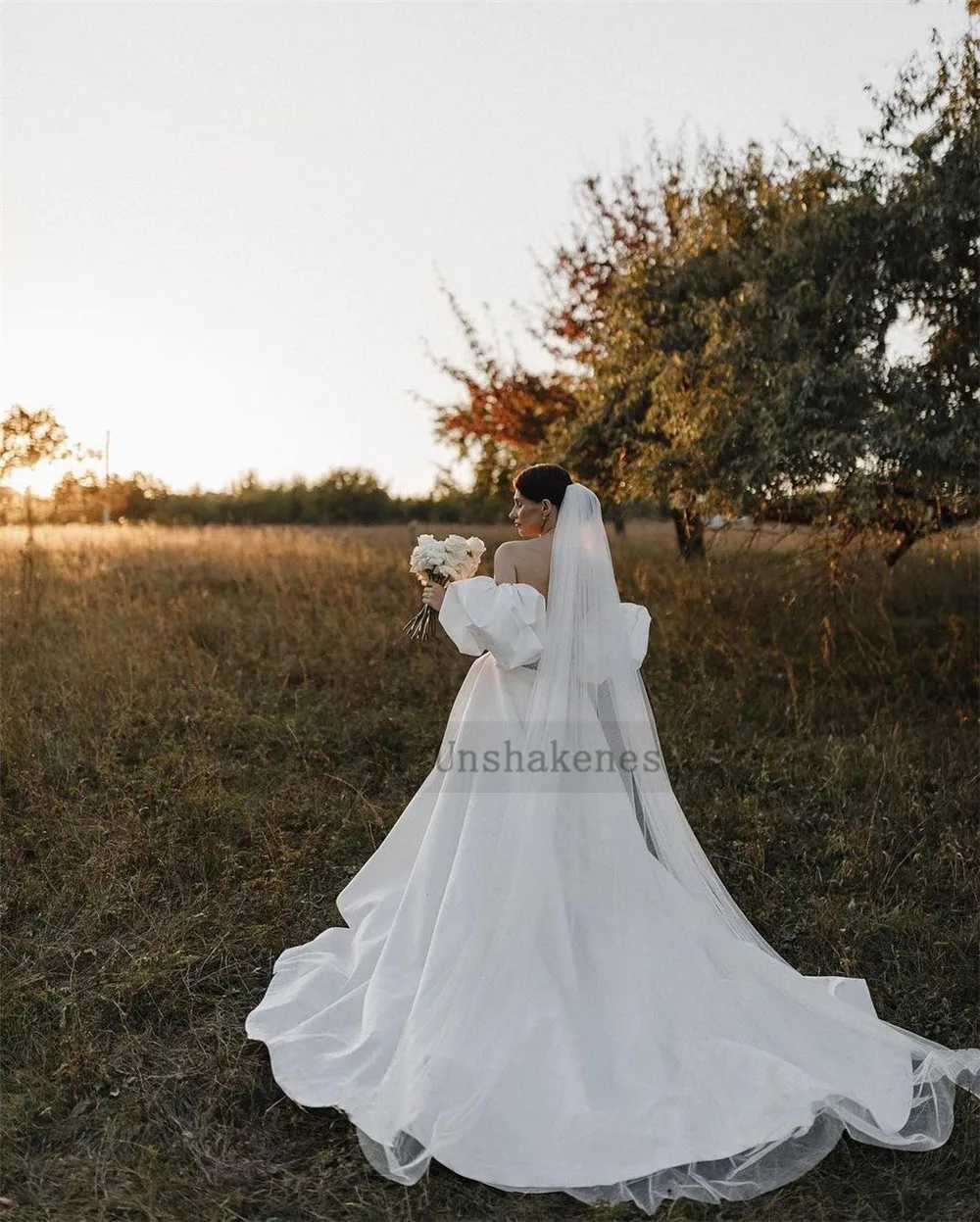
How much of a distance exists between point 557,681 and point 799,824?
307 cm

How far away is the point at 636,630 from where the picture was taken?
455 cm

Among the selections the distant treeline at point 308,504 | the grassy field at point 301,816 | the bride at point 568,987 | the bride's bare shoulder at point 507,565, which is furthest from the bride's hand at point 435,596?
the distant treeline at point 308,504

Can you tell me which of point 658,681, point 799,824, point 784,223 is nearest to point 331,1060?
point 799,824

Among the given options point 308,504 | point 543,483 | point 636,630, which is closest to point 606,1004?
point 636,630

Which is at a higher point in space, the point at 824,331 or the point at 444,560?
the point at 824,331

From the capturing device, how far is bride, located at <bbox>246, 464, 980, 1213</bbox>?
3.57 metres

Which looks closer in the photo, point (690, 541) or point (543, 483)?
point (543, 483)

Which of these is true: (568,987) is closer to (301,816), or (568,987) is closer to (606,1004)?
(606,1004)

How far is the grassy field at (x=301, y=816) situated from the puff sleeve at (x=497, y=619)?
6.30 feet

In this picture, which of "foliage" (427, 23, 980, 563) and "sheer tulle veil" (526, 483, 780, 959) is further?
"foliage" (427, 23, 980, 563)

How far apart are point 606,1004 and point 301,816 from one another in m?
3.05

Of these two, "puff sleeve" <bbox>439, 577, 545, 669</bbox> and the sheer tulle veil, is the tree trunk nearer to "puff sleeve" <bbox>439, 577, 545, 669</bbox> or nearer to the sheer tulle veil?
the sheer tulle veil

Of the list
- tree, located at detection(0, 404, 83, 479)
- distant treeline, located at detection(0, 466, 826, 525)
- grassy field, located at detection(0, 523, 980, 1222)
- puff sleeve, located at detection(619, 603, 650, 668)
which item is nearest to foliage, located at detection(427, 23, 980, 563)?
grassy field, located at detection(0, 523, 980, 1222)

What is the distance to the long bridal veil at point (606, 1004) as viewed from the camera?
11.6 ft
